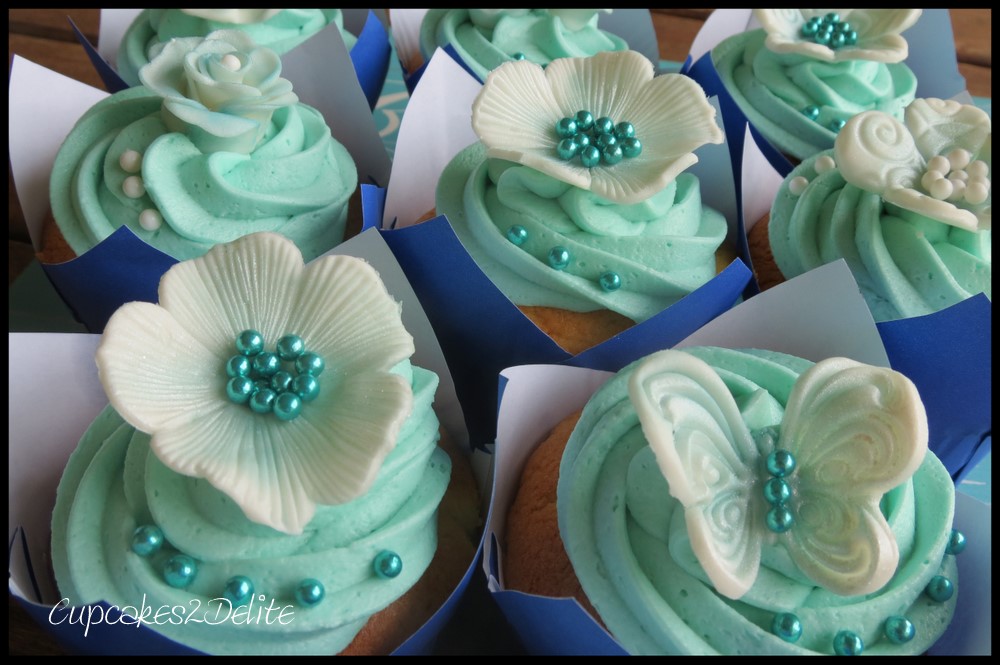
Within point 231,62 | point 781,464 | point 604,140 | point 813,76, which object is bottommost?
point 813,76

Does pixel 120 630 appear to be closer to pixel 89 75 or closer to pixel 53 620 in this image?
pixel 53 620

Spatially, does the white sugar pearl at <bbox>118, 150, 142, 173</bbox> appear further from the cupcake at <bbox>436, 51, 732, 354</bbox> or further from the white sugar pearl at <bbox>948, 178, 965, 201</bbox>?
the white sugar pearl at <bbox>948, 178, 965, 201</bbox>

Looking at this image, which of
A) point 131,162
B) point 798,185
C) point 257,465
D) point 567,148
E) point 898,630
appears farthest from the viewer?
point 798,185

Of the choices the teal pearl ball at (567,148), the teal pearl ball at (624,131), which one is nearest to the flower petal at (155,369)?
the teal pearl ball at (567,148)

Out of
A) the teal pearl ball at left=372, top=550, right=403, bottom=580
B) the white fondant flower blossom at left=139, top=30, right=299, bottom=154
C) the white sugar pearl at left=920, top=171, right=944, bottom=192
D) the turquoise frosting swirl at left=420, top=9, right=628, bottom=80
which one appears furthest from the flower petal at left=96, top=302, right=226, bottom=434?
the turquoise frosting swirl at left=420, top=9, right=628, bottom=80

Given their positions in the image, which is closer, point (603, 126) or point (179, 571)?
point (179, 571)

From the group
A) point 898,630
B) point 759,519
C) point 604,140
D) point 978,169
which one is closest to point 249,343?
point 759,519

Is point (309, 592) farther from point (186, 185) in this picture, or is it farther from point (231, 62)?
point (231, 62)
